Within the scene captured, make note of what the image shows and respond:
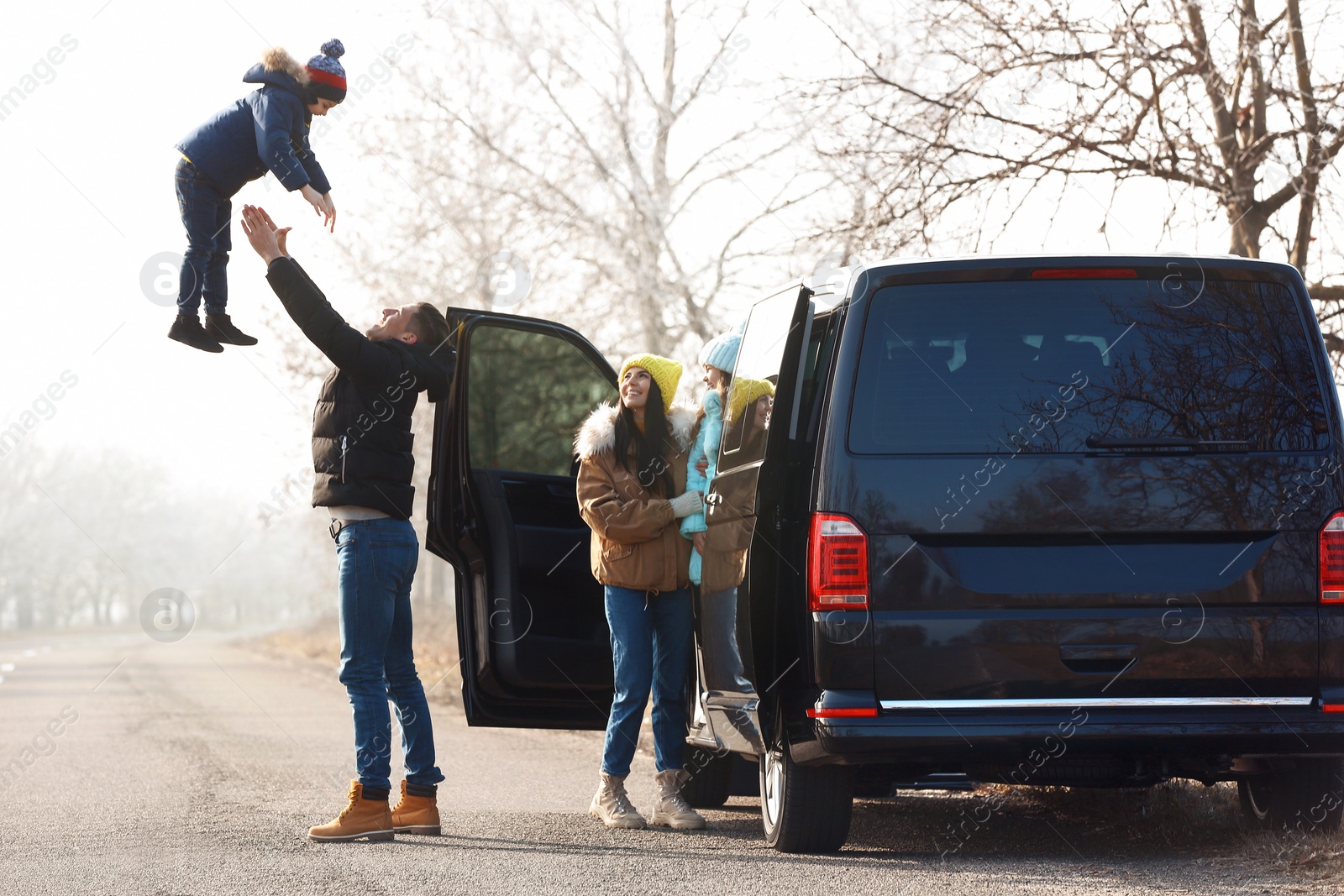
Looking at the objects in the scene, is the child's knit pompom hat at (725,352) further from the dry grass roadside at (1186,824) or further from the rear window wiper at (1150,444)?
the dry grass roadside at (1186,824)

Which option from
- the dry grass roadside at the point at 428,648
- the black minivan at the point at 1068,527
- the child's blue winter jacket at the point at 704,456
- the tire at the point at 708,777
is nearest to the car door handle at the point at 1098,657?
the black minivan at the point at 1068,527

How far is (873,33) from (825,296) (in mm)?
7047

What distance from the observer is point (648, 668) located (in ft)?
20.6

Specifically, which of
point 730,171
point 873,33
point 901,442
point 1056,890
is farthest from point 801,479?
point 730,171

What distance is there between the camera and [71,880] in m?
5.04

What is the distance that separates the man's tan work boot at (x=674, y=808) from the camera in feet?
20.5

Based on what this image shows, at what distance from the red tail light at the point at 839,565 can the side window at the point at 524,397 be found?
7.31 ft

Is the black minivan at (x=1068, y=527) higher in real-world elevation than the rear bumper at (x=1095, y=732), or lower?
higher

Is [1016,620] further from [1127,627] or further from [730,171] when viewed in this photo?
[730,171]

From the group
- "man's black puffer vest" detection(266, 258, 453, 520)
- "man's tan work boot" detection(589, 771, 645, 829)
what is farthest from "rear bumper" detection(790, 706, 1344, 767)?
"man's black puffer vest" detection(266, 258, 453, 520)

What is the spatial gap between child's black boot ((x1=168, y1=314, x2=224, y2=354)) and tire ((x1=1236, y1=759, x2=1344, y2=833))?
397 cm

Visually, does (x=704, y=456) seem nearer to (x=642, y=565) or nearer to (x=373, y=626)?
(x=642, y=565)

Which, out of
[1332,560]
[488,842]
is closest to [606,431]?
[488,842]

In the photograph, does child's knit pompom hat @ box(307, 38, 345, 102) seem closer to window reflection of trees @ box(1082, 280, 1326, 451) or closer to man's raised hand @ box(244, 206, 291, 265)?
man's raised hand @ box(244, 206, 291, 265)
